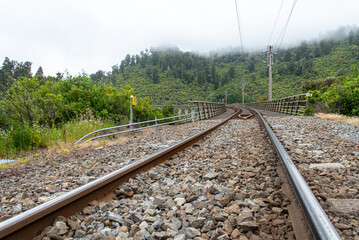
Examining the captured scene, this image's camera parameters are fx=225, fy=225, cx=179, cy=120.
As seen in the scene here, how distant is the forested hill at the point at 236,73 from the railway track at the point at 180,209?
256 ft

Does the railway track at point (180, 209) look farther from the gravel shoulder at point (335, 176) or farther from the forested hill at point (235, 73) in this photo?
the forested hill at point (235, 73)

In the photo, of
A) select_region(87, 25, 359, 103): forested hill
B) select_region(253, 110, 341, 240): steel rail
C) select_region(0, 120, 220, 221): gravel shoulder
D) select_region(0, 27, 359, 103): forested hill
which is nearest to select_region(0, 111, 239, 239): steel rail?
select_region(0, 120, 220, 221): gravel shoulder

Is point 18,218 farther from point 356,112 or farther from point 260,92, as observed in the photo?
point 260,92

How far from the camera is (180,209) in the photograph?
2.08 metres

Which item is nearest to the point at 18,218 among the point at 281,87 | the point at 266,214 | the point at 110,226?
the point at 110,226

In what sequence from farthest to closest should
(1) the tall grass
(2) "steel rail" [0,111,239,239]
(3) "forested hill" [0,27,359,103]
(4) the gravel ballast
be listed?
(3) "forested hill" [0,27,359,103] → (1) the tall grass → (4) the gravel ballast → (2) "steel rail" [0,111,239,239]

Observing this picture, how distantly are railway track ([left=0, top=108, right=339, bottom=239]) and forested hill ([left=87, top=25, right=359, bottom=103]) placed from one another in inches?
3076

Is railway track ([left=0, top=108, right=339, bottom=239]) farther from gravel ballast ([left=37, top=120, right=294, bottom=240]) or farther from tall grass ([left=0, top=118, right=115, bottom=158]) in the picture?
tall grass ([left=0, top=118, right=115, bottom=158])

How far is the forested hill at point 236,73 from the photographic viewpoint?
297 feet

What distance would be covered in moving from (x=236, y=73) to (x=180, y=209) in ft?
488

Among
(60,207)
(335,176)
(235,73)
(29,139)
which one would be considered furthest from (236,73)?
(60,207)

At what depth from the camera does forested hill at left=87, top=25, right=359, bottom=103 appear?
9050 centimetres

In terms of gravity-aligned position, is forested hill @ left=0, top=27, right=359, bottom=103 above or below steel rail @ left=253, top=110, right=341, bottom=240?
above

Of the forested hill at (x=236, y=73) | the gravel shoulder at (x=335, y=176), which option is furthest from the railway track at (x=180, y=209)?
the forested hill at (x=236, y=73)
